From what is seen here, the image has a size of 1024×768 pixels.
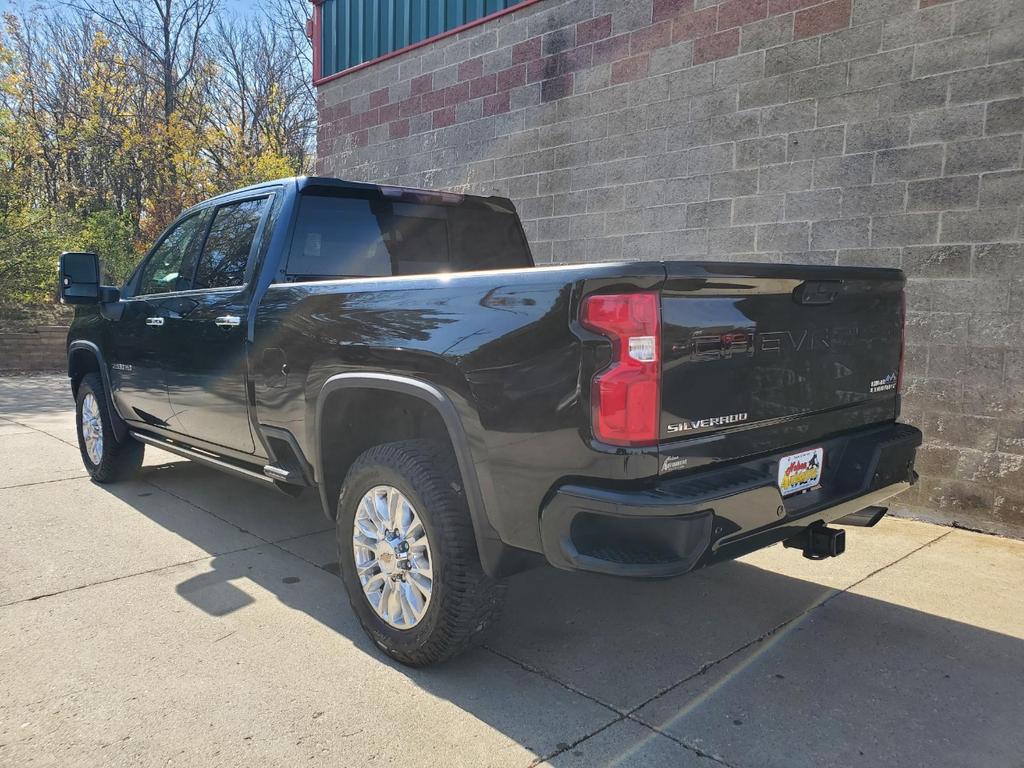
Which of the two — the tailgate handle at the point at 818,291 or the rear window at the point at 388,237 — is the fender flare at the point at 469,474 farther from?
the rear window at the point at 388,237

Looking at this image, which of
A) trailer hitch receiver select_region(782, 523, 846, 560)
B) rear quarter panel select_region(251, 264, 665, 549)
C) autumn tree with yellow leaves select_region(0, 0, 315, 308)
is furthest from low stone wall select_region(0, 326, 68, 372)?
trailer hitch receiver select_region(782, 523, 846, 560)

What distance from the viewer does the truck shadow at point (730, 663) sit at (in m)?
2.54

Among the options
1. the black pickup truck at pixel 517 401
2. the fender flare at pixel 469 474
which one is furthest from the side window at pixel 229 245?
the fender flare at pixel 469 474

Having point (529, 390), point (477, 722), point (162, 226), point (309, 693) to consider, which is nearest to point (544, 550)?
point (529, 390)

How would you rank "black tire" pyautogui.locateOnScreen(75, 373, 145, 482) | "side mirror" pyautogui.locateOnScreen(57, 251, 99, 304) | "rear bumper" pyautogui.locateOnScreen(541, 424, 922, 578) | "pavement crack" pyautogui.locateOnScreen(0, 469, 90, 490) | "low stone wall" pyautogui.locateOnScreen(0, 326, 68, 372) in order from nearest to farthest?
1. "rear bumper" pyautogui.locateOnScreen(541, 424, 922, 578)
2. "side mirror" pyautogui.locateOnScreen(57, 251, 99, 304)
3. "black tire" pyautogui.locateOnScreen(75, 373, 145, 482)
4. "pavement crack" pyautogui.locateOnScreen(0, 469, 90, 490)
5. "low stone wall" pyautogui.locateOnScreen(0, 326, 68, 372)

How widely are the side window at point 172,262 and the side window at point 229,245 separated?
0.21m

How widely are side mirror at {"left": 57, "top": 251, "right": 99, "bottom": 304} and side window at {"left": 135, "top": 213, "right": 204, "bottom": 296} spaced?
0.29 m

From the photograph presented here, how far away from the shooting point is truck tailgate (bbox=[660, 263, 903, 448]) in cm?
237

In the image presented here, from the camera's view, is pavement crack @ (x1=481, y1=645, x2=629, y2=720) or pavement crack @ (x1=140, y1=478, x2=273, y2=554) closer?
pavement crack @ (x1=481, y1=645, x2=629, y2=720)

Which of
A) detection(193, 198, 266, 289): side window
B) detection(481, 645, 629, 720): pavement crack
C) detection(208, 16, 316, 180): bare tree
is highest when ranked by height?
detection(208, 16, 316, 180): bare tree

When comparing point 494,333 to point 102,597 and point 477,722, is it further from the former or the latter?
point 102,597

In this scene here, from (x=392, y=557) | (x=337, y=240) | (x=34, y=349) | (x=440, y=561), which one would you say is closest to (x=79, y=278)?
(x=337, y=240)

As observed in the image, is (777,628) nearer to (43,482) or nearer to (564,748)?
(564,748)

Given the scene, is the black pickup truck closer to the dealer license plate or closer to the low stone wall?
the dealer license plate
